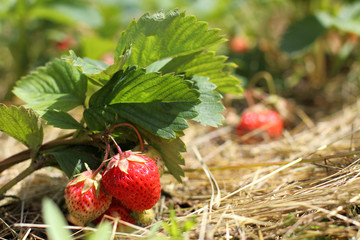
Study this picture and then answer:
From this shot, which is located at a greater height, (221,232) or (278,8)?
(278,8)

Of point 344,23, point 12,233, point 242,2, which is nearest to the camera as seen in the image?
point 12,233

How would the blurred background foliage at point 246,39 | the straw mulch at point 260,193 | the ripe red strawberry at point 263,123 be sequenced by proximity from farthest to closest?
the blurred background foliage at point 246,39, the ripe red strawberry at point 263,123, the straw mulch at point 260,193

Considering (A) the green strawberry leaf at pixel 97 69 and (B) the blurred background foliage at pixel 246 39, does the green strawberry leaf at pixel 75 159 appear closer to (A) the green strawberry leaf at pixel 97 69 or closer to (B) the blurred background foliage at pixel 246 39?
(A) the green strawberry leaf at pixel 97 69

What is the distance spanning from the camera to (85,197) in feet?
3.18

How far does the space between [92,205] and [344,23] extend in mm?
1997

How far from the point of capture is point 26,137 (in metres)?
1.10

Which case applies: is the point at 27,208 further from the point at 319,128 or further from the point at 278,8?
the point at 278,8

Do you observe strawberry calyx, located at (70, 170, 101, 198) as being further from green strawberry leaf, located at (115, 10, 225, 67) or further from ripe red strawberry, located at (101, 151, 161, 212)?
green strawberry leaf, located at (115, 10, 225, 67)

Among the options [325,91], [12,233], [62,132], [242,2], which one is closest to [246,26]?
[242,2]

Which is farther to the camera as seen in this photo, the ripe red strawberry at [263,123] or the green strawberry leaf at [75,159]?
the ripe red strawberry at [263,123]

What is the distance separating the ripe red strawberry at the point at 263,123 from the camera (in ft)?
6.61

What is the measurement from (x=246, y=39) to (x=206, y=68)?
1938mm

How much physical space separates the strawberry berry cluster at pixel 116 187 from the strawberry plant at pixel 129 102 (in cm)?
1

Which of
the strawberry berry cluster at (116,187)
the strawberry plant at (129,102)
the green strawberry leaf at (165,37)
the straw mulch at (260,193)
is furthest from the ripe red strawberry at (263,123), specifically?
the strawberry berry cluster at (116,187)
